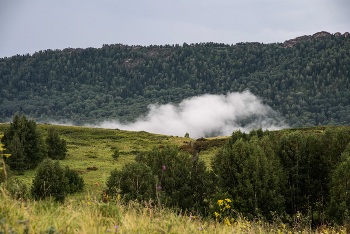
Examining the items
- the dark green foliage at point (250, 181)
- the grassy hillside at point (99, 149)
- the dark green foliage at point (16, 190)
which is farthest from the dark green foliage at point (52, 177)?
the dark green foliage at point (16, 190)

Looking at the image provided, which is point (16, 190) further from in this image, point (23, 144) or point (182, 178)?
point (23, 144)

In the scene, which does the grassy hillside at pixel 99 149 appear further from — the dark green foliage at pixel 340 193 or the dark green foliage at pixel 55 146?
the dark green foliage at pixel 340 193

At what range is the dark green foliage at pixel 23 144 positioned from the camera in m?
47.0

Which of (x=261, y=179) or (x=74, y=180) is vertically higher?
(x=261, y=179)

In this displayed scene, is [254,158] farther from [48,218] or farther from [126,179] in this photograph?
[48,218]

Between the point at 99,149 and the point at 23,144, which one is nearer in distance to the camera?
the point at 23,144

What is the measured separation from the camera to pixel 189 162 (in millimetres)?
42625

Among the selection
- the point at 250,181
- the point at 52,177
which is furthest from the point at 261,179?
the point at 52,177

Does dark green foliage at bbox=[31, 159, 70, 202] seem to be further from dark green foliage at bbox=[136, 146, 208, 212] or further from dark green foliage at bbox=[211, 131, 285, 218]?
dark green foliage at bbox=[211, 131, 285, 218]

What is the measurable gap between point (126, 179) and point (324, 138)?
1347 inches

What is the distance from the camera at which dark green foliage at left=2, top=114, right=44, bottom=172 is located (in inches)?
1849

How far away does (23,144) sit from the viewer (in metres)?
50.8

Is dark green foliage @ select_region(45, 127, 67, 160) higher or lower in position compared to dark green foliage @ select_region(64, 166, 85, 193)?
higher

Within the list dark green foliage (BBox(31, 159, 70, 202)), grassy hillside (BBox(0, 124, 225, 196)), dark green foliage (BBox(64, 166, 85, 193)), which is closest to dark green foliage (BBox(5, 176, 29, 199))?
dark green foliage (BBox(31, 159, 70, 202))
